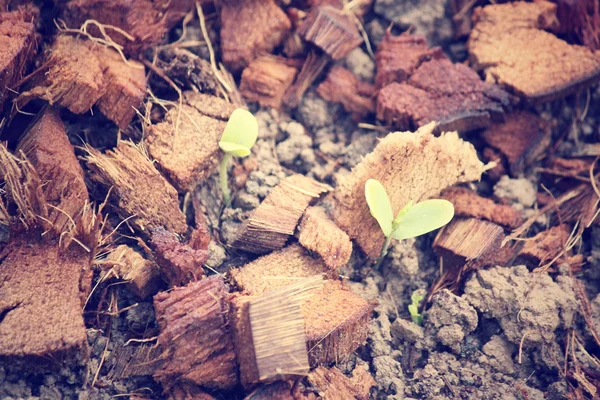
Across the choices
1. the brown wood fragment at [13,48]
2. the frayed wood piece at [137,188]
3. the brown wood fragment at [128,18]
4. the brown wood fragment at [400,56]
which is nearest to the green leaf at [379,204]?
the brown wood fragment at [400,56]

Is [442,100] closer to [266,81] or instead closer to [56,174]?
[266,81]

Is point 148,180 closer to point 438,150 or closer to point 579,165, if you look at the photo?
point 438,150

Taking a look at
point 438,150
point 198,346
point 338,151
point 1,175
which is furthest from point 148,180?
point 438,150

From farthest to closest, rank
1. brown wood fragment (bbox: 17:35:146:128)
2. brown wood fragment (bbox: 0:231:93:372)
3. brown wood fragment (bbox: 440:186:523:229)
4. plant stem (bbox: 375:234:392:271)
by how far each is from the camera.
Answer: brown wood fragment (bbox: 440:186:523:229) → plant stem (bbox: 375:234:392:271) → brown wood fragment (bbox: 17:35:146:128) → brown wood fragment (bbox: 0:231:93:372)

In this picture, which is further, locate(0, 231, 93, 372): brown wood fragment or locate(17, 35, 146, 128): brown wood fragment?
locate(17, 35, 146, 128): brown wood fragment

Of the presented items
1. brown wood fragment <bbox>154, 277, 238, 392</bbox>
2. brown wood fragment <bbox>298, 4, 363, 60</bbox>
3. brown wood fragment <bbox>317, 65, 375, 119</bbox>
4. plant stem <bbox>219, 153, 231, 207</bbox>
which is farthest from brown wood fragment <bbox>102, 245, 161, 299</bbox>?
brown wood fragment <bbox>298, 4, 363, 60</bbox>

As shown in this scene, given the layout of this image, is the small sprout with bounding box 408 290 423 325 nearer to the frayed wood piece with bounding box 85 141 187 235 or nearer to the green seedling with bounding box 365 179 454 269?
the green seedling with bounding box 365 179 454 269

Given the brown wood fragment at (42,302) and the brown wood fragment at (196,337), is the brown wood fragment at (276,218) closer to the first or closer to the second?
the brown wood fragment at (196,337)

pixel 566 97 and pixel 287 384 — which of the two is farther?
pixel 566 97
